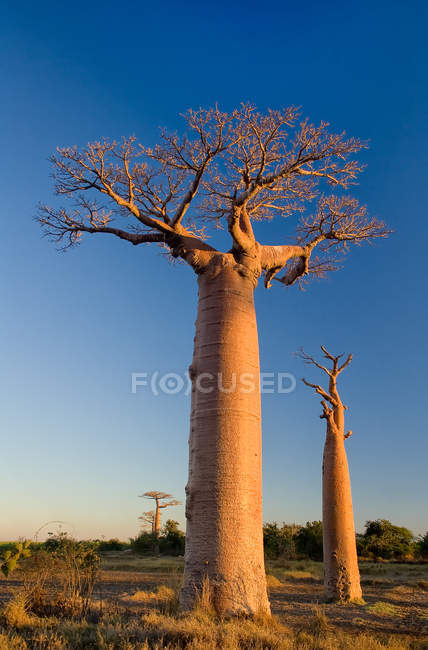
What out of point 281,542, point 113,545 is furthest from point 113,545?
point 281,542

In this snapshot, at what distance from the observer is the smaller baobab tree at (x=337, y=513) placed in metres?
9.48

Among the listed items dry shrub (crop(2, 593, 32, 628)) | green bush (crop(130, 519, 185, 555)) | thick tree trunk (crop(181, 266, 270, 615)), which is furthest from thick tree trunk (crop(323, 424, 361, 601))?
green bush (crop(130, 519, 185, 555))

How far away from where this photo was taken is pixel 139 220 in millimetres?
7348

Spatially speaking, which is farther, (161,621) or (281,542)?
(281,542)

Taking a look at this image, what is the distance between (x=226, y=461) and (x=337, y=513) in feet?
17.6

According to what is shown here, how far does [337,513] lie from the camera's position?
9.88 meters

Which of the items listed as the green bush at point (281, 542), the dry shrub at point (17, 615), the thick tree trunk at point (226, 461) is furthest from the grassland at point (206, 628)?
the green bush at point (281, 542)

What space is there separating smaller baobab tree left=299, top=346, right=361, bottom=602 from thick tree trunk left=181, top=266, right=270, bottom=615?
4.80 meters

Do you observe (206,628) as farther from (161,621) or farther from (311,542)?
(311,542)

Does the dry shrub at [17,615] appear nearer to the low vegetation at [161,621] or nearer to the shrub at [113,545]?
the low vegetation at [161,621]

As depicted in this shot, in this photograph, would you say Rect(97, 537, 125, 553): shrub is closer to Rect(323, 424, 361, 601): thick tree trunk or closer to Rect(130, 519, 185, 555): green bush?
Rect(130, 519, 185, 555): green bush

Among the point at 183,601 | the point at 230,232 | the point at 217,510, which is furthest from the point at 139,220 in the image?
the point at 183,601

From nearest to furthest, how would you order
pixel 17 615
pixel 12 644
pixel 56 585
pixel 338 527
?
1. pixel 12 644
2. pixel 17 615
3. pixel 56 585
4. pixel 338 527

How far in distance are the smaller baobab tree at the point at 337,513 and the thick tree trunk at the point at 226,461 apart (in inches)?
189
